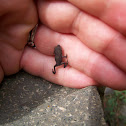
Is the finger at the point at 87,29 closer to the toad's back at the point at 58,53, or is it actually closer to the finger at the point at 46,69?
the toad's back at the point at 58,53

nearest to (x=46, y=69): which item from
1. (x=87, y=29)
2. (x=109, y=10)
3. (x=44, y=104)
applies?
(x=44, y=104)

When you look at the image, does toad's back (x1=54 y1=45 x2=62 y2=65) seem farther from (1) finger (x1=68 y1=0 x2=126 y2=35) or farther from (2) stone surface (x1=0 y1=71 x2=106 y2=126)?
(1) finger (x1=68 y1=0 x2=126 y2=35)

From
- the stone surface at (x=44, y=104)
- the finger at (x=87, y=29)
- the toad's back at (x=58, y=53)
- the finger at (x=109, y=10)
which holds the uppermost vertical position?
the finger at (x=109, y=10)

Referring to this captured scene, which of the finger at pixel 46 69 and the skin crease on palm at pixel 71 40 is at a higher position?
the skin crease on palm at pixel 71 40

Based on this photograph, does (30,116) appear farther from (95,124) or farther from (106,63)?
(106,63)

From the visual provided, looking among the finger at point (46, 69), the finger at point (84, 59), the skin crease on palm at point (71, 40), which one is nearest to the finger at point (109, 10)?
the skin crease on palm at point (71, 40)

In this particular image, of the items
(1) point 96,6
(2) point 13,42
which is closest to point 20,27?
(2) point 13,42

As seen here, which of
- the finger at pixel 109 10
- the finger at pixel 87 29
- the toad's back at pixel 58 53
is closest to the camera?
the finger at pixel 109 10

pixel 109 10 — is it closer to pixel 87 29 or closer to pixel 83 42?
pixel 87 29
